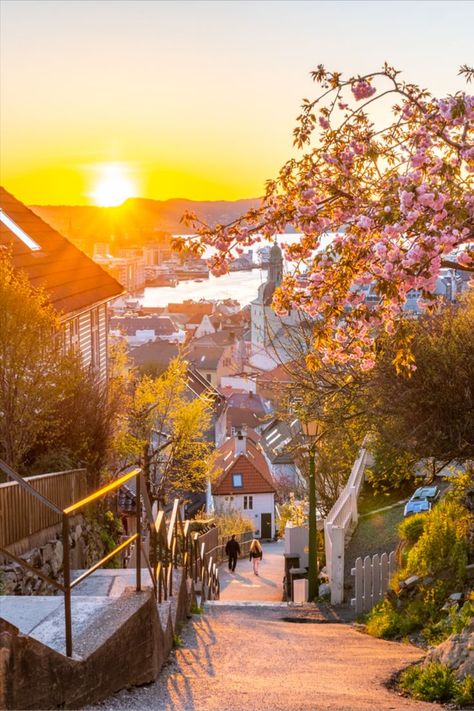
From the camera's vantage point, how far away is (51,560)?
38.1 ft

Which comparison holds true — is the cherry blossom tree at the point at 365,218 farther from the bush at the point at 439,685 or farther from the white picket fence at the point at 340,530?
the white picket fence at the point at 340,530

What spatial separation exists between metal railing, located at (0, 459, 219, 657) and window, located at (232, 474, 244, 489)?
155ft

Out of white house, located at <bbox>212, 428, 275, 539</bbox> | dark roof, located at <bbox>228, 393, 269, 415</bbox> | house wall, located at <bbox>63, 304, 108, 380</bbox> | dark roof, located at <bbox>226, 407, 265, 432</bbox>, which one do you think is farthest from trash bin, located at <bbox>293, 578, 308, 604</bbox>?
dark roof, located at <bbox>228, 393, 269, 415</bbox>

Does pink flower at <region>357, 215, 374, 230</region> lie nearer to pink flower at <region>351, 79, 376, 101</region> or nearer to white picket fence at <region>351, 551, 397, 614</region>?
pink flower at <region>351, 79, 376, 101</region>

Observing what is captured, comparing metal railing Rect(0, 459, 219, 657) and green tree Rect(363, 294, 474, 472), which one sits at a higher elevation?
green tree Rect(363, 294, 474, 472)

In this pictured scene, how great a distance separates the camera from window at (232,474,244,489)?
201 feet

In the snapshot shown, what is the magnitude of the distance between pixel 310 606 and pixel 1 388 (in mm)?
6156

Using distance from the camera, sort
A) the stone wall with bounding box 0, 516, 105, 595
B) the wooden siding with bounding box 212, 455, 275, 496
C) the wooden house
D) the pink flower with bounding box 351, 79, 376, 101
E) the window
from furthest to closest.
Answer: the window, the wooden siding with bounding box 212, 455, 275, 496, the wooden house, the stone wall with bounding box 0, 516, 105, 595, the pink flower with bounding box 351, 79, 376, 101

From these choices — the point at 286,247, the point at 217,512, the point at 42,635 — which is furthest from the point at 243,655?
the point at 217,512

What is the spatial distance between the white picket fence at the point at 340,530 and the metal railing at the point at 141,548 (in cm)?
264

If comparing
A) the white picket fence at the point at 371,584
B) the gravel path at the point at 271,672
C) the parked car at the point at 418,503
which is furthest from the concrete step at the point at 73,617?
the parked car at the point at 418,503

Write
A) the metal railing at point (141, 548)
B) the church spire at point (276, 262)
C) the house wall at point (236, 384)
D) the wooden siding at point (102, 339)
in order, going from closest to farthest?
the metal railing at point (141, 548)
the church spire at point (276, 262)
the wooden siding at point (102, 339)
the house wall at point (236, 384)

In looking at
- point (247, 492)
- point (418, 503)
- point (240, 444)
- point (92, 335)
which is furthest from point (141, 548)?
point (240, 444)

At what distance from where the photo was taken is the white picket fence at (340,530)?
16078mm
